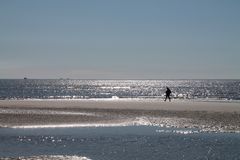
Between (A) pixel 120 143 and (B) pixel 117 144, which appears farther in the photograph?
(A) pixel 120 143

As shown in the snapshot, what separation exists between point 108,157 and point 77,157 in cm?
134

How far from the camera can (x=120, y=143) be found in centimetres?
2289

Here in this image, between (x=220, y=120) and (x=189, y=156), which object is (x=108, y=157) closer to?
(x=189, y=156)

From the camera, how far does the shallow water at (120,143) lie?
1964cm

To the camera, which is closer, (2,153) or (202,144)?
(2,153)

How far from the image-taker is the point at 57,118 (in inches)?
1428

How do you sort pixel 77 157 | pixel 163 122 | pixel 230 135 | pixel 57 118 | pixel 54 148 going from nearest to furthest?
pixel 77 157 < pixel 54 148 < pixel 230 135 < pixel 163 122 < pixel 57 118

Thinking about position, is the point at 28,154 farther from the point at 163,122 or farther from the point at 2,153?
the point at 163,122

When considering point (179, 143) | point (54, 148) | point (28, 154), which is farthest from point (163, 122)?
point (28, 154)

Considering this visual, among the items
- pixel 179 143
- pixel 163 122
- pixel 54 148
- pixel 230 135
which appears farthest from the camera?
pixel 163 122

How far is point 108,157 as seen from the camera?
18859 millimetres

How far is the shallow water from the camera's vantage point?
19642 millimetres

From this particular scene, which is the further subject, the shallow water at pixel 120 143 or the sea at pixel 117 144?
the shallow water at pixel 120 143

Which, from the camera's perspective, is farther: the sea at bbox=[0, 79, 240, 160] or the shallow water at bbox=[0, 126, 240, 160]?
the shallow water at bbox=[0, 126, 240, 160]
